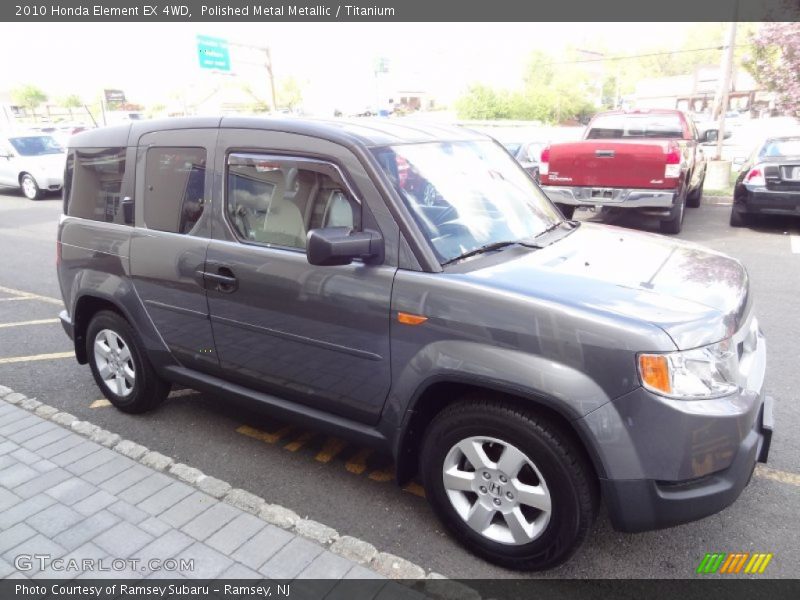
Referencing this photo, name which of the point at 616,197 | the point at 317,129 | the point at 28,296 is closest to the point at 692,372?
the point at 317,129

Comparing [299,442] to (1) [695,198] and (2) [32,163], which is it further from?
(2) [32,163]

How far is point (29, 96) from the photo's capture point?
237 ft

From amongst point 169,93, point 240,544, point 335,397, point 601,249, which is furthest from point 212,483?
point 169,93

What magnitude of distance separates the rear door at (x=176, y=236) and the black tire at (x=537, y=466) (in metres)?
1.52

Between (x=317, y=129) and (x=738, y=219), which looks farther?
(x=738, y=219)

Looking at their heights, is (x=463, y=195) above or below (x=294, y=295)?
above

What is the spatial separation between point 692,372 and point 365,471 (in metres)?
1.87

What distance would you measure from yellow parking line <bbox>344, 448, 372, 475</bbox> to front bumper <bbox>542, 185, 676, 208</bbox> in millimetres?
5883

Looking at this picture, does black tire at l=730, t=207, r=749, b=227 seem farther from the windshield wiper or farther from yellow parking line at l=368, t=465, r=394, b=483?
yellow parking line at l=368, t=465, r=394, b=483

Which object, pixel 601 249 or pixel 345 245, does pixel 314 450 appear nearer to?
pixel 345 245

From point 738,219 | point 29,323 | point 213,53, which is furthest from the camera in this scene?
point 213,53

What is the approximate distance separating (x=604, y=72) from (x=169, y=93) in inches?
2487

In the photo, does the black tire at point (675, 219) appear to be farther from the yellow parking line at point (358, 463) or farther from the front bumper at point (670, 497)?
the front bumper at point (670, 497)

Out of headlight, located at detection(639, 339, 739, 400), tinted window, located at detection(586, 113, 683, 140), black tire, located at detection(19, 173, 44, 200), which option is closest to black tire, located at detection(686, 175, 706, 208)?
tinted window, located at detection(586, 113, 683, 140)
